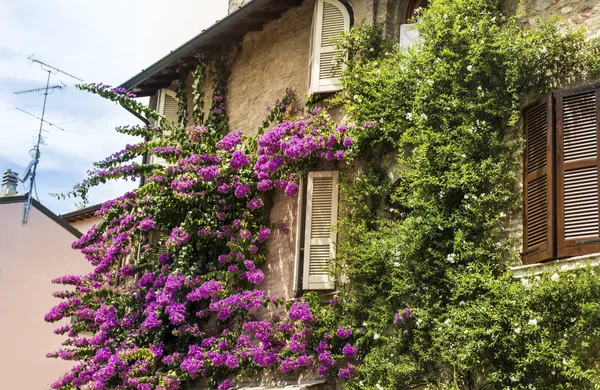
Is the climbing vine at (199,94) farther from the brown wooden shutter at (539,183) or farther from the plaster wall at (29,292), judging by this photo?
the brown wooden shutter at (539,183)

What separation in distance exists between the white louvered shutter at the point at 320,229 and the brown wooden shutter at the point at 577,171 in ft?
11.2

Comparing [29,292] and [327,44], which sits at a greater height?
[327,44]

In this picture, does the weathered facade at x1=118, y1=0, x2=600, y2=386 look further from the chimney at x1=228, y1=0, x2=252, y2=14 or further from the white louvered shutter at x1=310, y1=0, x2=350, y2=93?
the chimney at x1=228, y1=0, x2=252, y2=14

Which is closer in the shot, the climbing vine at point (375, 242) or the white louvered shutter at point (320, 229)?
the climbing vine at point (375, 242)

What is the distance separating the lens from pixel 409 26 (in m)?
12.0

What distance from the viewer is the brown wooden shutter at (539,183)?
9.19 meters

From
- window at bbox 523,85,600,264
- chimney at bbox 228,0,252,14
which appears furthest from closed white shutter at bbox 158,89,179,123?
window at bbox 523,85,600,264

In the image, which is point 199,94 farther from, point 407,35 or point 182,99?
point 407,35

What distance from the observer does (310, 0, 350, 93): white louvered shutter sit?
12.4 meters

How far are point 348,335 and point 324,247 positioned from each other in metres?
1.46

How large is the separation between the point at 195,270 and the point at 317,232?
2.20 meters

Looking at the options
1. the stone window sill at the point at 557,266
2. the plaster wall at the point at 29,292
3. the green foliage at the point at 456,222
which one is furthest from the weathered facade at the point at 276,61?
the plaster wall at the point at 29,292

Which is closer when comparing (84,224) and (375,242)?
(375,242)

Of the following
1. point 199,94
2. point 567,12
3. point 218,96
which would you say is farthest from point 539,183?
point 199,94
